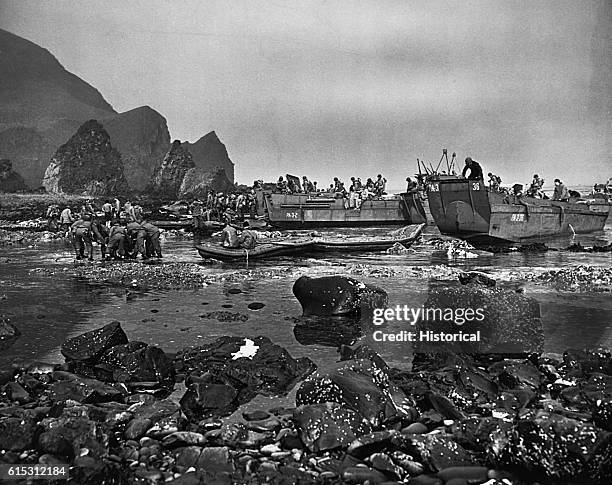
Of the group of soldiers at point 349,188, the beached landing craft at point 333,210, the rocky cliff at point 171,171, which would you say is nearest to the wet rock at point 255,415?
the group of soldiers at point 349,188

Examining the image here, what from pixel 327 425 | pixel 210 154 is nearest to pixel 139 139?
pixel 210 154

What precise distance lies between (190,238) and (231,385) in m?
4.25

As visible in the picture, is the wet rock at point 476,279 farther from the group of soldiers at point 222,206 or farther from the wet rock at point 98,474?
the wet rock at point 98,474

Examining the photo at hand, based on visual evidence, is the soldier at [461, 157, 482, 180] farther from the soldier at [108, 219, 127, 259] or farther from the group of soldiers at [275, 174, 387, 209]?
the soldier at [108, 219, 127, 259]

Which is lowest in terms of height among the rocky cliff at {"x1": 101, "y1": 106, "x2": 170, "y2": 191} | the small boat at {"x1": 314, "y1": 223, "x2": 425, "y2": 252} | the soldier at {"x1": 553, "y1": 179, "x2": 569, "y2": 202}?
the small boat at {"x1": 314, "y1": 223, "x2": 425, "y2": 252}

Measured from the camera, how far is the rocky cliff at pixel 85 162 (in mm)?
7016

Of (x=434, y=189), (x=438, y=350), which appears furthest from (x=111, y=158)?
(x=438, y=350)

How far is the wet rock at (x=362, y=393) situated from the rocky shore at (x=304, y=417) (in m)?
0.01

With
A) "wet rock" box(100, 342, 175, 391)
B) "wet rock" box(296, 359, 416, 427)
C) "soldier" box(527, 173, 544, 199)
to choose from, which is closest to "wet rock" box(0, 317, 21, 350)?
"wet rock" box(100, 342, 175, 391)

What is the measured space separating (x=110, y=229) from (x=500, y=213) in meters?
5.90

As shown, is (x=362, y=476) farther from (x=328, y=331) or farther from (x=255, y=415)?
(x=328, y=331)

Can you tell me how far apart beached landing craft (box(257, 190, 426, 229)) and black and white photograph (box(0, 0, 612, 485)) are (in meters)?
0.04

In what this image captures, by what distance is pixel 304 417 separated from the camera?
13.1 ft

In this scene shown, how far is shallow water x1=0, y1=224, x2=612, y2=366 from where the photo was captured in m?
6.13
